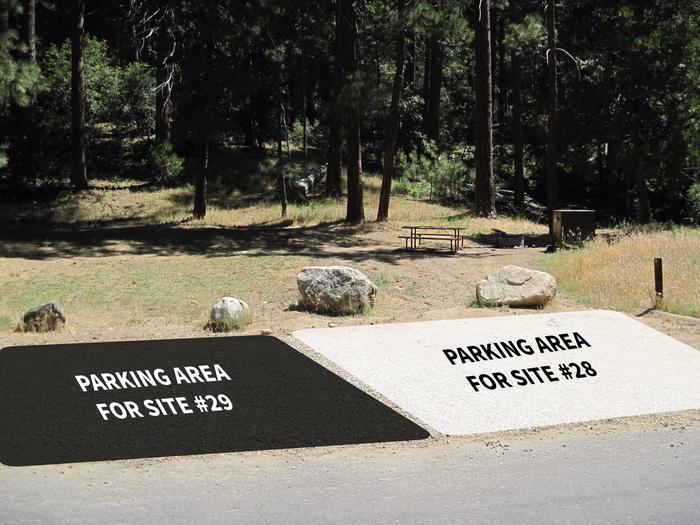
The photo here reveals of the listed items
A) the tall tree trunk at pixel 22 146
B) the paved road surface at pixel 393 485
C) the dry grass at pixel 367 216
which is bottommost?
the paved road surface at pixel 393 485

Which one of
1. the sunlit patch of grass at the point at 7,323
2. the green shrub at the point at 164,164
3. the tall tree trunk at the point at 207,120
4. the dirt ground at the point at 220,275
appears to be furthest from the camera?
the green shrub at the point at 164,164

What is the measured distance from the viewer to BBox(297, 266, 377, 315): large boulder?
14.5 m

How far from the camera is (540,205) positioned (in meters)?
40.8

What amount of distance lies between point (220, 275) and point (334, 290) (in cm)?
511

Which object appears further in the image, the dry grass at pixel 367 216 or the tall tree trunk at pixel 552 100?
the dry grass at pixel 367 216

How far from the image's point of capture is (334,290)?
14.5m

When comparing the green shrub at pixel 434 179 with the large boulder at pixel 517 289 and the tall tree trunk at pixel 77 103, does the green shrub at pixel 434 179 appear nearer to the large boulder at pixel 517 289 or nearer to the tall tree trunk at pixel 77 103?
the tall tree trunk at pixel 77 103

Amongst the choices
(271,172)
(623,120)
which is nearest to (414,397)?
(271,172)

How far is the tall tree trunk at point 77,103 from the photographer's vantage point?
31281mm

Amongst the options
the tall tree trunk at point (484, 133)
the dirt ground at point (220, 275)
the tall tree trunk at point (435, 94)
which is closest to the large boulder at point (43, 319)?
the dirt ground at point (220, 275)

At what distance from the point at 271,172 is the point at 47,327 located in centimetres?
1535

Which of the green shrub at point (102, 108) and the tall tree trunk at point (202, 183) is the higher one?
the green shrub at point (102, 108)

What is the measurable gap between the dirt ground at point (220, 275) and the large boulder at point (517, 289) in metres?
0.25
